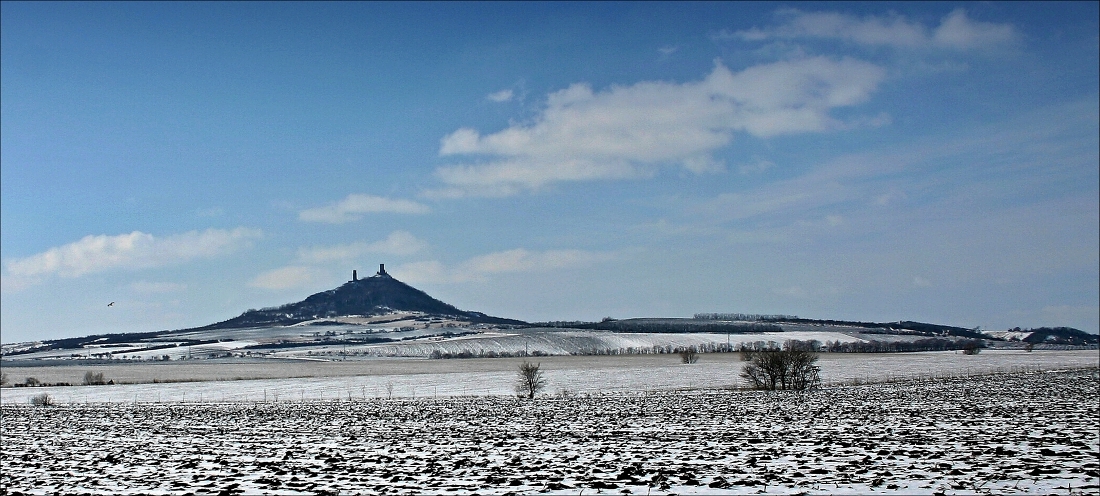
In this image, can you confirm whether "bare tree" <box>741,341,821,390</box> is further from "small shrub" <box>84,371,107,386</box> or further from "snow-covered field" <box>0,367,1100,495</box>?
"small shrub" <box>84,371,107,386</box>

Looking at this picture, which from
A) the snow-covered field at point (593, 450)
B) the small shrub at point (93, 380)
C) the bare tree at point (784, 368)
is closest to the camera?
the snow-covered field at point (593, 450)

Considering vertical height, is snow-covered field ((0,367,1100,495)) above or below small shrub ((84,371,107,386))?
above

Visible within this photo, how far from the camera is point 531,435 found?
27266mm

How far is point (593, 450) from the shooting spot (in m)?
22.5

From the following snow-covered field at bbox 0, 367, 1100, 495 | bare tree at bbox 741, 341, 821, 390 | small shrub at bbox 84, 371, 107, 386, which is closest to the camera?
snow-covered field at bbox 0, 367, 1100, 495

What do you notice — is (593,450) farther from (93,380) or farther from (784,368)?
(93,380)

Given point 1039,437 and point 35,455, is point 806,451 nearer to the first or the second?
point 1039,437

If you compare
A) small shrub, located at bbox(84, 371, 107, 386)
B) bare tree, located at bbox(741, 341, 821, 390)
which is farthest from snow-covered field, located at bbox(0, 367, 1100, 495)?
small shrub, located at bbox(84, 371, 107, 386)

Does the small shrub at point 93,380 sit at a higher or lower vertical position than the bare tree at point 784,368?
lower

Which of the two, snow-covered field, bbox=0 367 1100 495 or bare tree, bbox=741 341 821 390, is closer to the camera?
snow-covered field, bbox=0 367 1100 495

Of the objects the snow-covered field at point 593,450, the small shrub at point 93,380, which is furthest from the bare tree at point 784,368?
the small shrub at point 93,380

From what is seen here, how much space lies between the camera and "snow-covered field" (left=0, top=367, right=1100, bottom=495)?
54.5 ft

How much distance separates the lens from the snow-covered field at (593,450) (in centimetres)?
1662

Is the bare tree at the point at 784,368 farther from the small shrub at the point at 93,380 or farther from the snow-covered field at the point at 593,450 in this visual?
the small shrub at the point at 93,380
